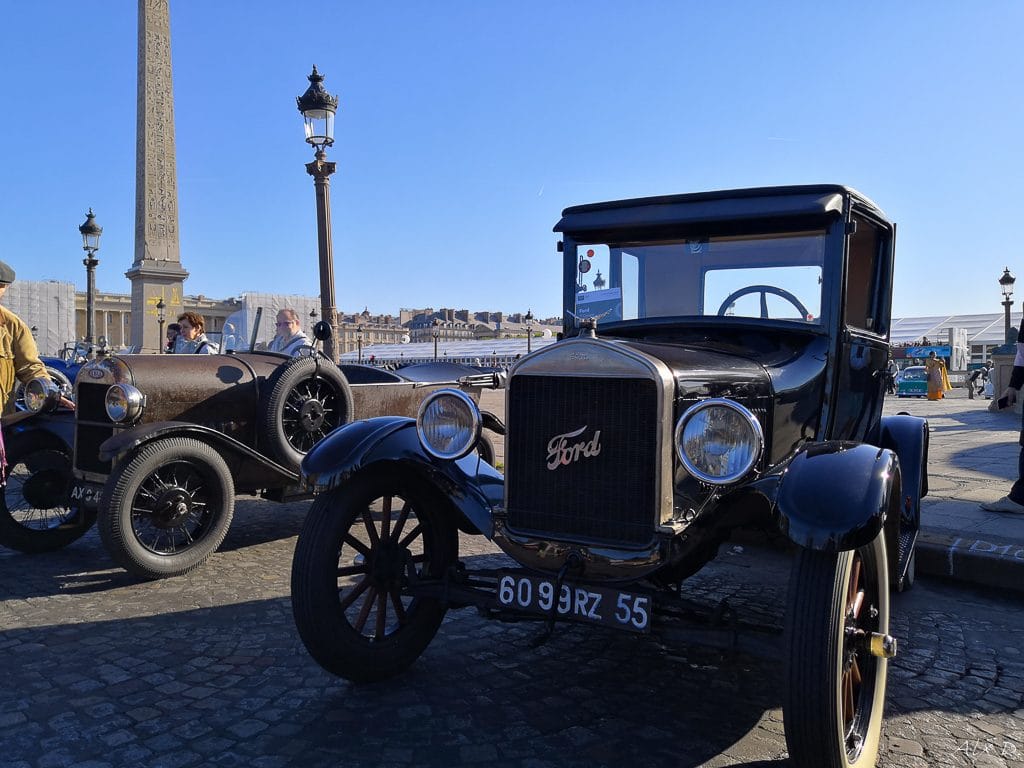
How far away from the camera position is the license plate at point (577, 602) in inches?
109

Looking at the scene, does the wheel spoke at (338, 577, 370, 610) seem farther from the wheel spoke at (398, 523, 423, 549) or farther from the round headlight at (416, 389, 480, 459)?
the round headlight at (416, 389, 480, 459)

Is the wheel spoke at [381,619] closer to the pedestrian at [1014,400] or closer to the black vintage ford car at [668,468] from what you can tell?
the black vintage ford car at [668,468]

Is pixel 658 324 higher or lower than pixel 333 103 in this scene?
lower

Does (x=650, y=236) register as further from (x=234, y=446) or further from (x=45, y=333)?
(x=45, y=333)

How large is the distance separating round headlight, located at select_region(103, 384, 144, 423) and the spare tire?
795 millimetres

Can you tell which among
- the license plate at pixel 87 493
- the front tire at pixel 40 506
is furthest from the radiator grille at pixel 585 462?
the front tire at pixel 40 506

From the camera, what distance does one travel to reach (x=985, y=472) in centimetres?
854

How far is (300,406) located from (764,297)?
3.43m

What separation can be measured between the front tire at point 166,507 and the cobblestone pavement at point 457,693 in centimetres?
35

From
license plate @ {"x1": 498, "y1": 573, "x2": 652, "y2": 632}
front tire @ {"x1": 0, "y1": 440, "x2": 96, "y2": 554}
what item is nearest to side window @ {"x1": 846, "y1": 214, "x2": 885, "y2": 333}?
license plate @ {"x1": 498, "y1": 573, "x2": 652, "y2": 632}

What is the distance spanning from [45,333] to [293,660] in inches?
2476

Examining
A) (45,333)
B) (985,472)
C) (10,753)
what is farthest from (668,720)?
(45,333)

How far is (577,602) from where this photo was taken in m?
2.86

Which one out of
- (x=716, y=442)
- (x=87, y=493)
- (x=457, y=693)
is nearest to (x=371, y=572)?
(x=457, y=693)
